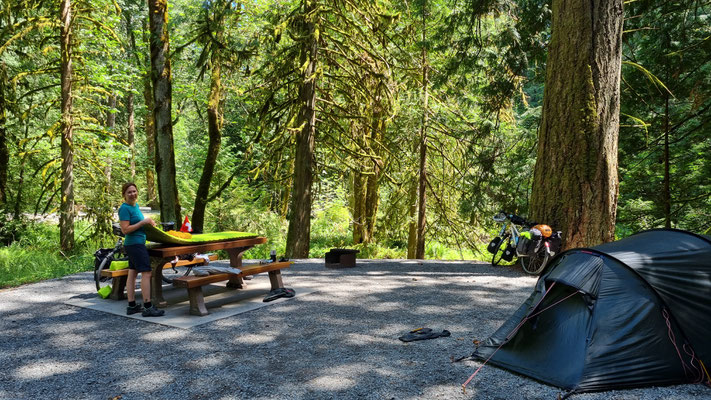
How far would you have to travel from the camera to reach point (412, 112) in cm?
1373

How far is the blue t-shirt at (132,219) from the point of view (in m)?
5.52

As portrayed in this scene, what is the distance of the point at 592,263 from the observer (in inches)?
169

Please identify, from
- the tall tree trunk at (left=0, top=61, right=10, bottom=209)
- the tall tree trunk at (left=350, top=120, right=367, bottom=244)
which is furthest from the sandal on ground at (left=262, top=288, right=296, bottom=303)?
the tall tree trunk at (left=0, top=61, right=10, bottom=209)

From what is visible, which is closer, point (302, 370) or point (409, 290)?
point (302, 370)

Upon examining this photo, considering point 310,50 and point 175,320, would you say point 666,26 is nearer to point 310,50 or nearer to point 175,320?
point 310,50

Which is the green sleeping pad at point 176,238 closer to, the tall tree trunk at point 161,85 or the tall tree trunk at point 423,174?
the tall tree trunk at point 161,85

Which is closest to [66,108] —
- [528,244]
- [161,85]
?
[161,85]

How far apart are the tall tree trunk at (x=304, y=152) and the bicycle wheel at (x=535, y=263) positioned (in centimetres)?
550

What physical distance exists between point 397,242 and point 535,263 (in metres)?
9.49

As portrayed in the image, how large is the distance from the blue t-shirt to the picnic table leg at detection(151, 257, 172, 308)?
439 mm

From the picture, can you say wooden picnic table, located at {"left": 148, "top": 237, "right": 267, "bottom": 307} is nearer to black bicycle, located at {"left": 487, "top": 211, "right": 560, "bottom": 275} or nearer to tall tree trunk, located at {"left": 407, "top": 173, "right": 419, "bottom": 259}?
black bicycle, located at {"left": 487, "top": 211, "right": 560, "bottom": 275}

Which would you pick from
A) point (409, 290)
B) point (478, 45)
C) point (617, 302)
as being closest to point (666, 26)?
point (478, 45)

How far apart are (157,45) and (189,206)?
9.32 metres

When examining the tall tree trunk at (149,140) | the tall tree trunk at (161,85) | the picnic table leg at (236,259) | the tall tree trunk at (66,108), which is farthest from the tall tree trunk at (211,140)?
the picnic table leg at (236,259)
